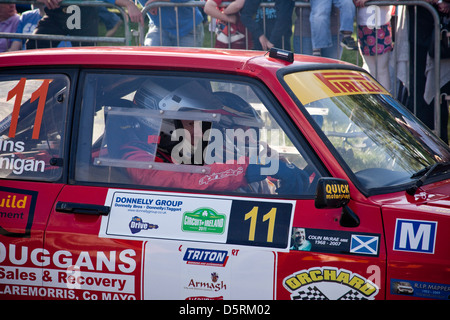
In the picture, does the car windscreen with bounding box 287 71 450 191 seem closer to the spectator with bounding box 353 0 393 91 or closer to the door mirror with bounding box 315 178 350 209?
the door mirror with bounding box 315 178 350 209

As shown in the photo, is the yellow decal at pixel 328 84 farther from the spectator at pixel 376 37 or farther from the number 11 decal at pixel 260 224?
the spectator at pixel 376 37

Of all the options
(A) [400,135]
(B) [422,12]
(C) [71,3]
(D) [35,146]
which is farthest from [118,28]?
(A) [400,135]

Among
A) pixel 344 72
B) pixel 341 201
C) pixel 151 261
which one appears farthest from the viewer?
pixel 344 72

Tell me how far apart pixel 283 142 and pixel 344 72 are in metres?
0.79

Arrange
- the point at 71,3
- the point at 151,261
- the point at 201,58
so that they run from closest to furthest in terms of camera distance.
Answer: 1. the point at 151,261
2. the point at 201,58
3. the point at 71,3

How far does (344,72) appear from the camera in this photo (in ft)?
11.5

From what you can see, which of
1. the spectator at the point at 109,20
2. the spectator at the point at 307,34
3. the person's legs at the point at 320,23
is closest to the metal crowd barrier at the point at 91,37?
the spectator at the point at 109,20

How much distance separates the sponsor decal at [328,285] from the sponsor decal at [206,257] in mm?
292

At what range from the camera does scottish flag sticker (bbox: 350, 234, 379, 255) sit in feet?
8.85

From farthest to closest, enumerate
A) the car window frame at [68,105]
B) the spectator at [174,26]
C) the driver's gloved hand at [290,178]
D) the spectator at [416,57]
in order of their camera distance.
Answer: the spectator at [174,26], the spectator at [416,57], the car window frame at [68,105], the driver's gloved hand at [290,178]

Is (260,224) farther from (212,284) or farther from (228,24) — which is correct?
(228,24)

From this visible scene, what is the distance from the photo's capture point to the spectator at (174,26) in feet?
23.5

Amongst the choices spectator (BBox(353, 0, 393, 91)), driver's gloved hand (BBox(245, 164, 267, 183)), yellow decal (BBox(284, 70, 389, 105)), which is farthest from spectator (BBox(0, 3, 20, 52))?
driver's gloved hand (BBox(245, 164, 267, 183))

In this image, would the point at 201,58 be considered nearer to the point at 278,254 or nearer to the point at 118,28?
the point at 278,254
